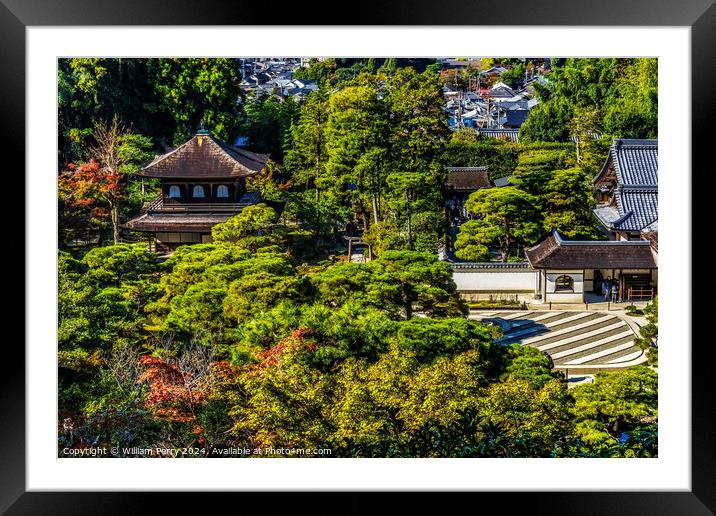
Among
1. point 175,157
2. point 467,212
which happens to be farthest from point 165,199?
point 467,212

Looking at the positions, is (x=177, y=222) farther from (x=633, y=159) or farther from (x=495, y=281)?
(x=633, y=159)

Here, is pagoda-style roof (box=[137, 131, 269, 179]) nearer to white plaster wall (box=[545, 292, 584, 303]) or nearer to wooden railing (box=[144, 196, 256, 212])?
wooden railing (box=[144, 196, 256, 212])

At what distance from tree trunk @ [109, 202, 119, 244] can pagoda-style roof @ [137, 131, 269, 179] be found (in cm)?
64

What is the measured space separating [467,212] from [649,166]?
199 cm

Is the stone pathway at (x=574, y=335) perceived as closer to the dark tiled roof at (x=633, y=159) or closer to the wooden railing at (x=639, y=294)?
the wooden railing at (x=639, y=294)

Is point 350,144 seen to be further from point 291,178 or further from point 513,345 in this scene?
point 513,345

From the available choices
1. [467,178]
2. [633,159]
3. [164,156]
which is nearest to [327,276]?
[467,178]

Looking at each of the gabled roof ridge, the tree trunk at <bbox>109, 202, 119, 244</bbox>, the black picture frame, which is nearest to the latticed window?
the black picture frame

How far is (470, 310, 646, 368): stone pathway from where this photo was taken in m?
7.54

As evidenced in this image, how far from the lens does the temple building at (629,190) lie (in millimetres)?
8273

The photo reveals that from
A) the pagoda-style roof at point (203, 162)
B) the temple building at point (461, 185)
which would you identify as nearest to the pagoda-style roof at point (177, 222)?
the pagoda-style roof at point (203, 162)

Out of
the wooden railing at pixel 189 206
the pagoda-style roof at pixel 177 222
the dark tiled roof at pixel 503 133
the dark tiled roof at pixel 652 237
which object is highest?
the dark tiled roof at pixel 503 133
